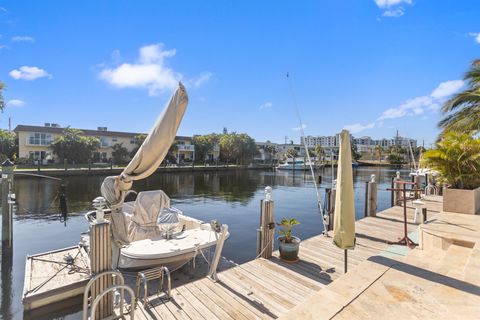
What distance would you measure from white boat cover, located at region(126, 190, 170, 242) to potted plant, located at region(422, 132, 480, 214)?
27.3 feet

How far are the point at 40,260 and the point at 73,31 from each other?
855 centimetres

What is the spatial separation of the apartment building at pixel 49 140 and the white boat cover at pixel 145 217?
37.7 metres

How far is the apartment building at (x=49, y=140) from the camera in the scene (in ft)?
116

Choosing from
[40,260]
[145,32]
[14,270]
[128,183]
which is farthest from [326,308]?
[145,32]

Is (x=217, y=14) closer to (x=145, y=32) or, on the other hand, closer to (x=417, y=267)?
(x=145, y=32)

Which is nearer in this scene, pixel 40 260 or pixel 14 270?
pixel 40 260

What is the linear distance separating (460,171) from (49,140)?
46.1 meters

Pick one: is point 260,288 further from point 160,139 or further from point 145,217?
point 145,217

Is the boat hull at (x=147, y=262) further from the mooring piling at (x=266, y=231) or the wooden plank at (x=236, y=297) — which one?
the mooring piling at (x=266, y=231)

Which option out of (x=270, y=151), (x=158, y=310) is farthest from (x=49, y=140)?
(x=270, y=151)

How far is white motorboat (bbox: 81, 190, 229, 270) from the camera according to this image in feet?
18.8

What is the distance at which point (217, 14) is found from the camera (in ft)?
33.1

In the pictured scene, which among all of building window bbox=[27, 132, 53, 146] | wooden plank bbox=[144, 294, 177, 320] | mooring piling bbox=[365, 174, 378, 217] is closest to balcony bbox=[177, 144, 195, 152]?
building window bbox=[27, 132, 53, 146]

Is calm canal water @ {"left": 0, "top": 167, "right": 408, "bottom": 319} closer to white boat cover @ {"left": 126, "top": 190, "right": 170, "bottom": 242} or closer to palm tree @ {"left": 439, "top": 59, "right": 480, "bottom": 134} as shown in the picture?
white boat cover @ {"left": 126, "top": 190, "right": 170, "bottom": 242}
